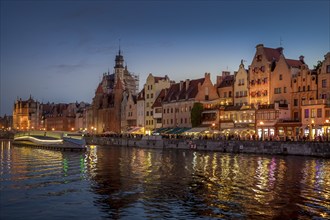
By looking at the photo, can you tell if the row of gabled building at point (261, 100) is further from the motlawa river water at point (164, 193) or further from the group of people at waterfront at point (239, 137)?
the motlawa river water at point (164, 193)

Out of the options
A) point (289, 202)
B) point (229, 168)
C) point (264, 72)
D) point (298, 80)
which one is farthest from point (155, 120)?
point (289, 202)

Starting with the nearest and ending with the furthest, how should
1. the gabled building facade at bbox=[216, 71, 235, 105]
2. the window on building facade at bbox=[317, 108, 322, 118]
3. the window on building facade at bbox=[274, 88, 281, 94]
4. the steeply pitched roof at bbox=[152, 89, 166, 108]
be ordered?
the window on building facade at bbox=[317, 108, 322, 118], the window on building facade at bbox=[274, 88, 281, 94], the gabled building facade at bbox=[216, 71, 235, 105], the steeply pitched roof at bbox=[152, 89, 166, 108]

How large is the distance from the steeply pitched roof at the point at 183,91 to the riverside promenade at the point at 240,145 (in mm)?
13302

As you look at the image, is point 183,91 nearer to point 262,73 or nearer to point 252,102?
point 252,102

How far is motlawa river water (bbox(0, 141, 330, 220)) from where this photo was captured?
26766 mm

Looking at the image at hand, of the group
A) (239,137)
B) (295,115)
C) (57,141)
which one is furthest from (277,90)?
(57,141)

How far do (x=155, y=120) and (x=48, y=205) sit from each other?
9353 centimetres

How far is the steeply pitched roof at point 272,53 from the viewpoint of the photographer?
92688 mm

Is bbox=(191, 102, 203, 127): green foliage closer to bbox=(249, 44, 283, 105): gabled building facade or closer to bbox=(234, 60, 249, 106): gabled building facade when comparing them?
bbox=(234, 60, 249, 106): gabled building facade

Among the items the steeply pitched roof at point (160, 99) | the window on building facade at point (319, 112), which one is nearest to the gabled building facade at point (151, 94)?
the steeply pitched roof at point (160, 99)

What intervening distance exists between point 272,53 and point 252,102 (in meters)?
10.9

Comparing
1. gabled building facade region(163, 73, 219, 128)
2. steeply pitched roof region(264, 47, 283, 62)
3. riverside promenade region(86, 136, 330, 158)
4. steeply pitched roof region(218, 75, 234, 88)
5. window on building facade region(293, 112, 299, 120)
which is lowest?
riverside promenade region(86, 136, 330, 158)

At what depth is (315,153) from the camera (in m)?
66.8

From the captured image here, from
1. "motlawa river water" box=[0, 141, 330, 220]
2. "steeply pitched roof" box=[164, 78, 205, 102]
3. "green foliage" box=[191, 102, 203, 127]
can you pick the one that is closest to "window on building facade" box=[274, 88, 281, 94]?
"green foliage" box=[191, 102, 203, 127]
